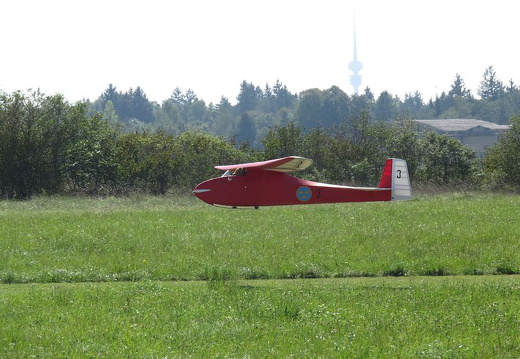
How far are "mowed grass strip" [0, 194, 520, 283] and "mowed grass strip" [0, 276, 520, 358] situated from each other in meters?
2.52

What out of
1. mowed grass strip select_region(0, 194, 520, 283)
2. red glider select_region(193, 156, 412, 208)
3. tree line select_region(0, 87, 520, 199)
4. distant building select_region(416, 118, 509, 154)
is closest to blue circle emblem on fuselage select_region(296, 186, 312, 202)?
red glider select_region(193, 156, 412, 208)

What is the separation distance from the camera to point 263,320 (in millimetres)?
16750

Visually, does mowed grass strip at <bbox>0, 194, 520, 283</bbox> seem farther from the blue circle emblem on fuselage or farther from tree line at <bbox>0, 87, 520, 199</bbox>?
tree line at <bbox>0, 87, 520, 199</bbox>

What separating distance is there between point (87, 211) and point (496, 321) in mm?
25529

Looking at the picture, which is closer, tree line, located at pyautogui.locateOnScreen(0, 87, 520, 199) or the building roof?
tree line, located at pyautogui.locateOnScreen(0, 87, 520, 199)

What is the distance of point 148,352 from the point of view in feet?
46.0

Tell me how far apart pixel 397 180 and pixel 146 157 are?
3484 cm

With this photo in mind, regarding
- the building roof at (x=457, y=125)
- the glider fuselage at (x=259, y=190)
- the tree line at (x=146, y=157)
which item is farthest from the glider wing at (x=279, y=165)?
the building roof at (x=457, y=125)

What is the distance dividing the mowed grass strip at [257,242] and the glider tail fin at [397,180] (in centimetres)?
533

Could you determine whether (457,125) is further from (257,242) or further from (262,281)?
(262,281)

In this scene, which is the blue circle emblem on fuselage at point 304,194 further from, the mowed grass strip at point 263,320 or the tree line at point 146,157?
the tree line at point 146,157

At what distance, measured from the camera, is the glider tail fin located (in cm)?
1897

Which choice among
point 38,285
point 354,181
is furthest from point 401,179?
point 354,181

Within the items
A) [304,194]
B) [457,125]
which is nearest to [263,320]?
[304,194]
